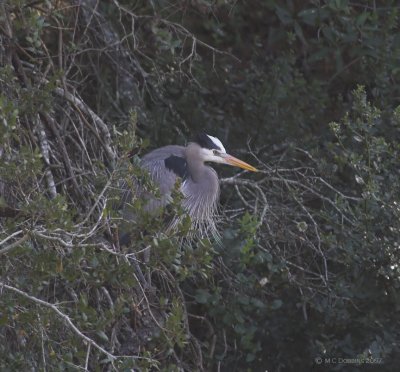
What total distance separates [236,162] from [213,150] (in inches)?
5.9

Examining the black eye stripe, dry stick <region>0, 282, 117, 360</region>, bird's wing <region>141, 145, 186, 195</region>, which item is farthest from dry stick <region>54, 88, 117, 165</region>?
dry stick <region>0, 282, 117, 360</region>

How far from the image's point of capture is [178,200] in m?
3.27

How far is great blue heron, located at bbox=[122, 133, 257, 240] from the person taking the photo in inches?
196

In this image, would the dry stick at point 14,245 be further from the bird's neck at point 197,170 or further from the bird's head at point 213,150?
the bird's neck at point 197,170

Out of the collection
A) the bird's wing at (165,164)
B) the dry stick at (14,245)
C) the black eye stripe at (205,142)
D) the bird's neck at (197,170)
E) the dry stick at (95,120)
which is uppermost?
the dry stick at (14,245)

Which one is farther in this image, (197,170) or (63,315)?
(197,170)

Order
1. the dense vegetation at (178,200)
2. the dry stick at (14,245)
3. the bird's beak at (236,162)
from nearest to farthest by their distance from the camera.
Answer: the dry stick at (14,245) < the dense vegetation at (178,200) < the bird's beak at (236,162)

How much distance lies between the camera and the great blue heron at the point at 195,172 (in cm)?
498

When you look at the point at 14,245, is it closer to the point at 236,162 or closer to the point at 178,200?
the point at 178,200

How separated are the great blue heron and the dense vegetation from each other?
104mm

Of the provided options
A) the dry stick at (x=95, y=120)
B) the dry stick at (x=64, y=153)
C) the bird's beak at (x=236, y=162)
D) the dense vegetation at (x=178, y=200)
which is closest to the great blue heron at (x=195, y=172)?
the bird's beak at (x=236, y=162)

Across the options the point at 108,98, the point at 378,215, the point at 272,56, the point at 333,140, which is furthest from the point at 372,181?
the point at 272,56

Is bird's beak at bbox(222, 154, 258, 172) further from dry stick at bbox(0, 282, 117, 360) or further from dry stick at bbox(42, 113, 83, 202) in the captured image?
dry stick at bbox(0, 282, 117, 360)

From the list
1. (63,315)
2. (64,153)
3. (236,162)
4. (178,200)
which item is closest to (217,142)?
(236,162)
